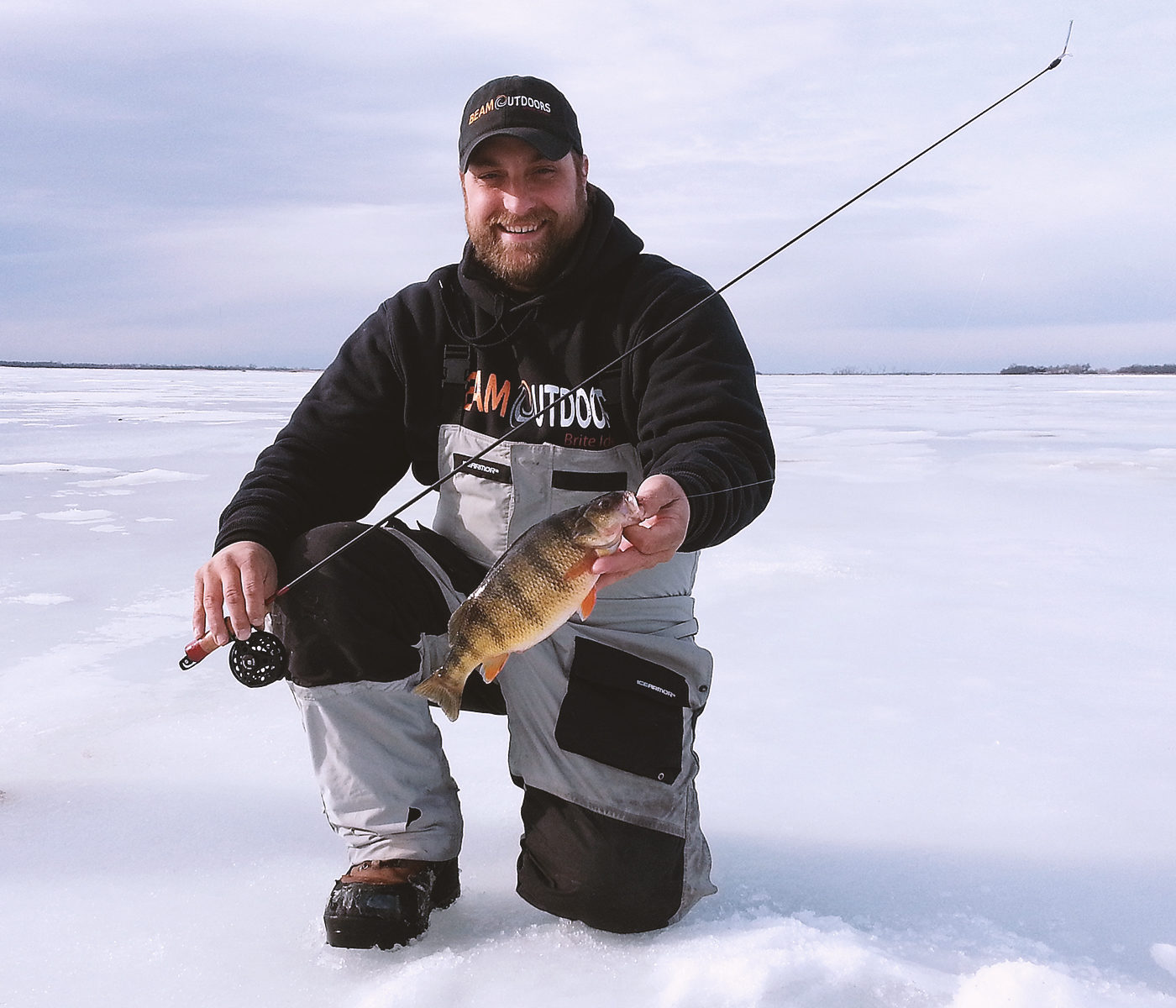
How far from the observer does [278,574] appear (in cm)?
216

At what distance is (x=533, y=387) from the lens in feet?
7.72

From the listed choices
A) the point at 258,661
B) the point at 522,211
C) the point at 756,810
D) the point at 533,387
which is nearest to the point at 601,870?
the point at 756,810

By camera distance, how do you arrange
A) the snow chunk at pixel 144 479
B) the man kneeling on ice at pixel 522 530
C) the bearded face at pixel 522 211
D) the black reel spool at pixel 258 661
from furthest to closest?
the snow chunk at pixel 144 479 < the bearded face at pixel 522 211 < the black reel spool at pixel 258 661 < the man kneeling on ice at pixel 522 530

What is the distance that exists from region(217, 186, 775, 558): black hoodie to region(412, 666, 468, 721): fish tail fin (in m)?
0.54

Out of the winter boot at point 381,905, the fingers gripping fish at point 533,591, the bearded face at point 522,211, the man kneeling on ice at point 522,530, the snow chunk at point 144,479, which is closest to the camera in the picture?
the fingers gripping fish at point 533,591

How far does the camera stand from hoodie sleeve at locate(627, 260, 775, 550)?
77.7 inches

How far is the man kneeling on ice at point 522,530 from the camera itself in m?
1.97

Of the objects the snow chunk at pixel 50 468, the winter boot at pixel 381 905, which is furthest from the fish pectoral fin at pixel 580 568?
the snow chunk at pixel 50 468

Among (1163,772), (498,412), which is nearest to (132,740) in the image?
(498,412)

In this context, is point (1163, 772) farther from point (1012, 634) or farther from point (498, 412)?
point (498, 412)

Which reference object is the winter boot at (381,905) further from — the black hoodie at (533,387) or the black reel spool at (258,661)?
the black hoodie at (533,387)

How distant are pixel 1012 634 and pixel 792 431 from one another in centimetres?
1033

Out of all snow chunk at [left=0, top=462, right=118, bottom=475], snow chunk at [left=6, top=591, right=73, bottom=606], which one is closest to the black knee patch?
snow chunk at [left=6, top=591, right=73, bottom=606]

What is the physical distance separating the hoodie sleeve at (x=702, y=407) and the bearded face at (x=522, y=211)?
289mm
